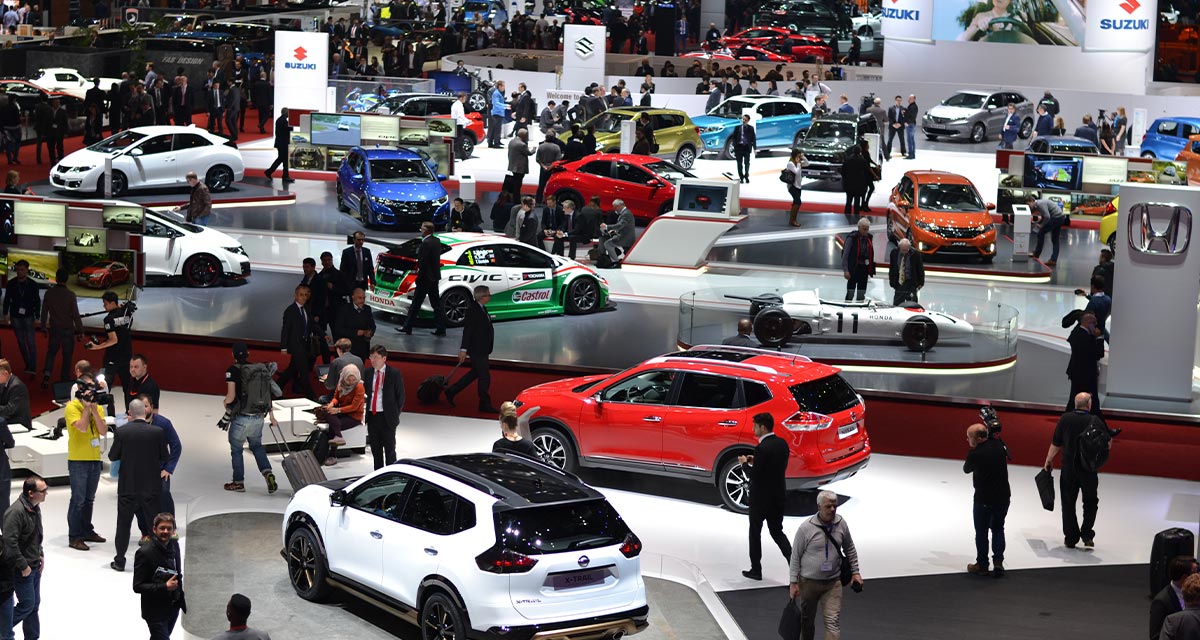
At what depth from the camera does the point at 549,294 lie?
21.8 meters

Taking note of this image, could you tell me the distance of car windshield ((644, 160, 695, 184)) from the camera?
30500 mm

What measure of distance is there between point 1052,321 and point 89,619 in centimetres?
1440

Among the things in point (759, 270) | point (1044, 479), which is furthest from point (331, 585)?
point (759, 270)

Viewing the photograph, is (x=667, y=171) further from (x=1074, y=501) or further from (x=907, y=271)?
(x=1074, y=501)

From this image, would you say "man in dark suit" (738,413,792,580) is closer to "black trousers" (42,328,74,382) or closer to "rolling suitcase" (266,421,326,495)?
"rolling suitcase" (266,421,326,495)

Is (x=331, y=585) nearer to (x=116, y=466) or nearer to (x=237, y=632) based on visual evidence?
(x=237, y=632)

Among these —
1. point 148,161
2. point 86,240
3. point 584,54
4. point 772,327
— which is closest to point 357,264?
point 86,240

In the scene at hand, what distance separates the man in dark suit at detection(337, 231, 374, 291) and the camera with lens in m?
5.63

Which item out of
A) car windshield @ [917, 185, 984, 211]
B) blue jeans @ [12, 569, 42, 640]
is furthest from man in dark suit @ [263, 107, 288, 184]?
blue jeans @ [12, 569, 42, 640]

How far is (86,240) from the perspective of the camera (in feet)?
67.4

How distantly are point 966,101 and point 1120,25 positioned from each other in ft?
14.7

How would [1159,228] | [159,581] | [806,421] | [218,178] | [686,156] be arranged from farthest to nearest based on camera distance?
[686,156]
[218,178]
[1159,228]
[806,421]
[159,581]

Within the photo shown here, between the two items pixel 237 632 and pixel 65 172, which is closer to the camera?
pixel 237 632

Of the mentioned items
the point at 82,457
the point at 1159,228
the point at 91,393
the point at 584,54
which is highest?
the point at 584,54
